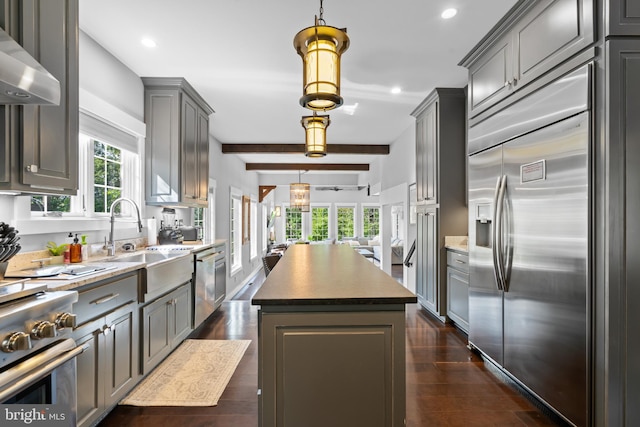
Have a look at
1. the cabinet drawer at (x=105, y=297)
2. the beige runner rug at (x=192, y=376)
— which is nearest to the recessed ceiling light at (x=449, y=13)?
the cabinet drawer at (x=105, y=297)

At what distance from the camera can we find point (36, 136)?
1.79 m

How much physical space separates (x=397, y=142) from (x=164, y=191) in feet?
13.8

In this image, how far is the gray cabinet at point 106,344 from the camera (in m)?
1.85

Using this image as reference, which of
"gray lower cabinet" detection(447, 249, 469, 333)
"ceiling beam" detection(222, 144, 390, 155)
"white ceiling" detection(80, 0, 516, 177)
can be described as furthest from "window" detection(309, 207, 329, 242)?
"gray lower cabinet" detection(447, 249, 469, 333)

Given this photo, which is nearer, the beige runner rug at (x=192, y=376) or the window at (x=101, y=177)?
the beige runner rug at (x=192, y=376)

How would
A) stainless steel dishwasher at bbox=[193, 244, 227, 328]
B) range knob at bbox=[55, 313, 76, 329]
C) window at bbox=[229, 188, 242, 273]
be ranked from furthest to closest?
window at bbox=[229, 188, 242, 273], stainless steel dishwasher at bbox=[193, 244, 227, 328], range knob at bbox=[55, 313, 76, 329]

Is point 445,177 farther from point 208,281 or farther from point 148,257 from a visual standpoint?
point 148,257

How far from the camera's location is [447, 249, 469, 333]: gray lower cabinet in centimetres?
352

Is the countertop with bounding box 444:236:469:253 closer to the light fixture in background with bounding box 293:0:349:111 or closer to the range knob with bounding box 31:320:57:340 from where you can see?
the light fixture in background with bounding box 293:0:349:111

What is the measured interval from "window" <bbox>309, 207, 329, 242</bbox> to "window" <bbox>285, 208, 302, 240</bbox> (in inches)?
20.6

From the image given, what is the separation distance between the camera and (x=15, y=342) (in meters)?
1.28

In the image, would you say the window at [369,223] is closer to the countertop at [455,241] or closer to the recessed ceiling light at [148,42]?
the countertop at [455,241]

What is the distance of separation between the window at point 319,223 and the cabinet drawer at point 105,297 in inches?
394

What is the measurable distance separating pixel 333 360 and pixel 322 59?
131 cm
